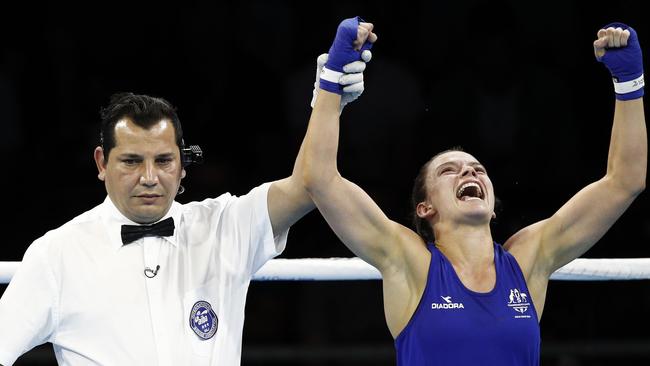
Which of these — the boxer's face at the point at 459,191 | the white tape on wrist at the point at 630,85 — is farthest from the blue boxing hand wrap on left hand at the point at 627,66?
the boxer's face at the point at 459,191

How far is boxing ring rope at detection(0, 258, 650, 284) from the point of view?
2.87 metres

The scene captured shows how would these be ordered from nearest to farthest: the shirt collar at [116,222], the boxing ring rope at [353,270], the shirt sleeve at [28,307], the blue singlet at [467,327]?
the shirt sleeve at [28,307] < the shirt collar at [116,222] < the blue singlet at [467,327] < the boxing ring rope at [353,270]

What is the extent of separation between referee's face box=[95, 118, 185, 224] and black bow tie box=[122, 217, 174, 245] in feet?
0.08

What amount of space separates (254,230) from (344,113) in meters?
2.72

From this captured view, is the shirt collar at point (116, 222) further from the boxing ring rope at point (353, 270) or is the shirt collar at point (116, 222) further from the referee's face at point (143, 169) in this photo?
the boxing ring rope at point (353, 270)

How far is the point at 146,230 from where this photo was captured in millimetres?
2531

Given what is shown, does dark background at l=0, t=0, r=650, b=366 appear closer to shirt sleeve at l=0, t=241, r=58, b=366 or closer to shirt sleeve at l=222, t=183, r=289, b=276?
shirt sleeve at l=222, t=183, r=289, b=276

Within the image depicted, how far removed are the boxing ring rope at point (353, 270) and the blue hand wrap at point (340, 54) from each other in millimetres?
582

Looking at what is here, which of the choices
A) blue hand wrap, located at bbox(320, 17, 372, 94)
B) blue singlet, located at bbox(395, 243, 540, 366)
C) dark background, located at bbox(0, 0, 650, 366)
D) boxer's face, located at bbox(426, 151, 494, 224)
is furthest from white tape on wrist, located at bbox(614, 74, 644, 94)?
dark background, located at bbox(0, 0, 650, 366)

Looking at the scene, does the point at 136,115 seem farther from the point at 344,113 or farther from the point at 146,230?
the point at 344,113

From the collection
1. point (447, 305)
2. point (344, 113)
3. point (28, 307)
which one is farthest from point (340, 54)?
point (344, 113)

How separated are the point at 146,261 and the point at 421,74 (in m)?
3.32

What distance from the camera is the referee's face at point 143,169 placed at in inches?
98.0

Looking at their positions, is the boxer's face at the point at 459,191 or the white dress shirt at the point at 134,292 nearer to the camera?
the white dress shirt at the point at 134,292
